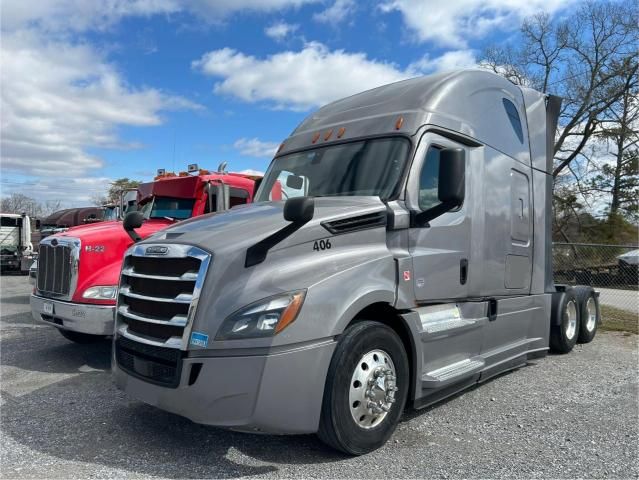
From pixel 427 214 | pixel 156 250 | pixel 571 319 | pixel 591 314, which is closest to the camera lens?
pixel 156 250

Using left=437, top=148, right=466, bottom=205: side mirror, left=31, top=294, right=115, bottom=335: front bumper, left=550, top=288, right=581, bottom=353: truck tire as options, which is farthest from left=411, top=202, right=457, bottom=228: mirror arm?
left=550, top=288, right=581, bottom=353: truck tire

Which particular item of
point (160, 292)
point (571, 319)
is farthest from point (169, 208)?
point (571, 319)

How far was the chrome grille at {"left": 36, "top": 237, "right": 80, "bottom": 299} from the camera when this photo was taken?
246 inches

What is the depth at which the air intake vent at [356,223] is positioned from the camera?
3824 millimetres

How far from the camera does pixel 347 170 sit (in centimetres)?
467

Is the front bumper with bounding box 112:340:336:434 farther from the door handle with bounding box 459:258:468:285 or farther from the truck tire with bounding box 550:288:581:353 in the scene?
the truck tire with bounding box 550:288:581:353

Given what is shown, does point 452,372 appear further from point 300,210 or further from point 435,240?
point 300,210

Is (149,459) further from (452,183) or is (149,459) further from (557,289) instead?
(557,289)

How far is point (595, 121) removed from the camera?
23.9m

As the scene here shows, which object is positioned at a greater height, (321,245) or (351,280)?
(321,245)

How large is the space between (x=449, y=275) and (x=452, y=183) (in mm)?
1080

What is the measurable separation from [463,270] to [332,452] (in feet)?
7.05

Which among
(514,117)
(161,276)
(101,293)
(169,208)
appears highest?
(514,117)

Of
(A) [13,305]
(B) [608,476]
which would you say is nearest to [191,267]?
(B) [608,476]
